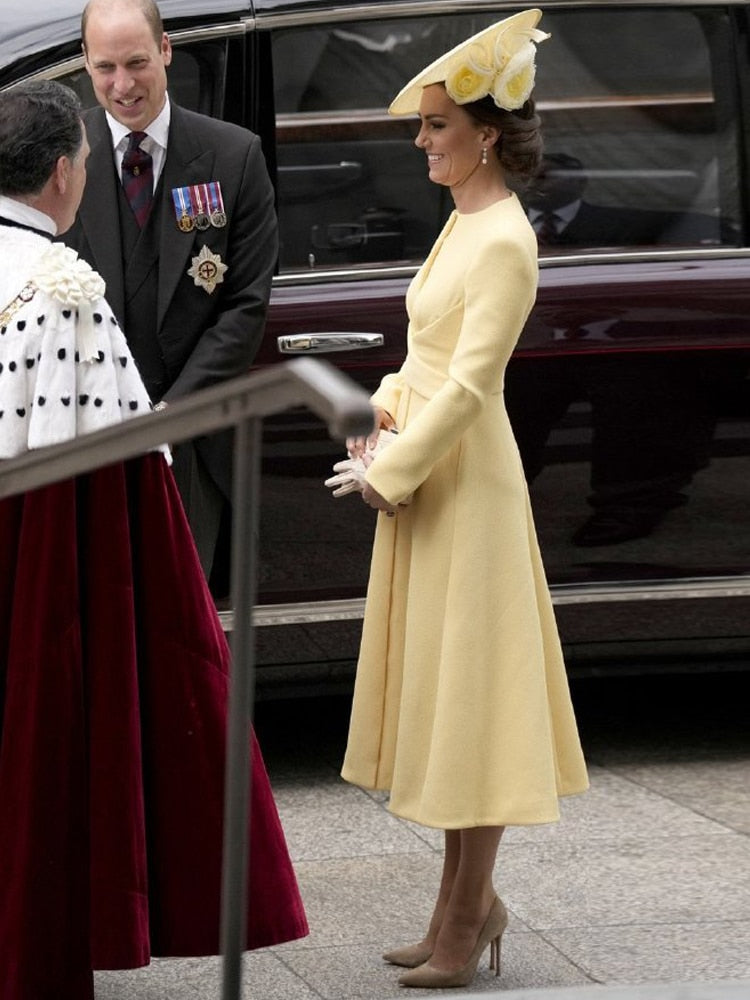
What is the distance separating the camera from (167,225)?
15.2 ft

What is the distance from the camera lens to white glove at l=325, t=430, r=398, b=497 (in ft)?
12.6

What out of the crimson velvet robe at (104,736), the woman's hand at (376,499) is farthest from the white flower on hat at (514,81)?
the crimson velvet robe at (104,736)

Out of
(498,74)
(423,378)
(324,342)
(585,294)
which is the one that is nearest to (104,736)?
(423,378)

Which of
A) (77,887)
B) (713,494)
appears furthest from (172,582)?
(713,494)

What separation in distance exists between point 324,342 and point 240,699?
2.70 metres

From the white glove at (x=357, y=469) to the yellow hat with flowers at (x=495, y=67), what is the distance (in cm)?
65

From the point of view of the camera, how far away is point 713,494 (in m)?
5.21

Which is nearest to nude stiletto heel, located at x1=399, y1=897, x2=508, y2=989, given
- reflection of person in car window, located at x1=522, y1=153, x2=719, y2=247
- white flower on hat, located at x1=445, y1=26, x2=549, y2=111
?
white flower on hat, located at x1=445, y1=26, x2=549, y2=111

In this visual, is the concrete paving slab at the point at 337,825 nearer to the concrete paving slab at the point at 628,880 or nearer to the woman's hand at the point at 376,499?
the concrete paving slab at the point at 628,880

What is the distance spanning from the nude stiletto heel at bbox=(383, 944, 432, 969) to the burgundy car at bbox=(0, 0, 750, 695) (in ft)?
4.30

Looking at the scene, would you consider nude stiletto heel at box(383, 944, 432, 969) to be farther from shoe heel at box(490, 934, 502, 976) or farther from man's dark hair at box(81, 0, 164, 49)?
man's dark hair at box(81, 0, 164, 49)

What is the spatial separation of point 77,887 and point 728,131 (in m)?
2.85

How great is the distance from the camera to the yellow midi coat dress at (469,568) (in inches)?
146

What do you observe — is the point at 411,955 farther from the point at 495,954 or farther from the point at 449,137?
the point at 449,137
